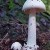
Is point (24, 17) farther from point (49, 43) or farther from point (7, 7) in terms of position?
point (49, 43)

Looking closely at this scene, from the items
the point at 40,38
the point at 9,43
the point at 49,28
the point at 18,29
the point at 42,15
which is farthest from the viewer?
the point at 42,15

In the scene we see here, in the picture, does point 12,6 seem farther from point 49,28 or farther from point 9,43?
point 9,43

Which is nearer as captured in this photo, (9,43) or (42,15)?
(9,43)

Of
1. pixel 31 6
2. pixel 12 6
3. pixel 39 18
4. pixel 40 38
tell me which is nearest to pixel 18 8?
pixel 12 6

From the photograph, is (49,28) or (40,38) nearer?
(40,38)

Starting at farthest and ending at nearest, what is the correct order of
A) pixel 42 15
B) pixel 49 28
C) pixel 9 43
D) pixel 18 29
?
pixel 42 15, pixel 49 28, pixel 18 29, pixel 9 43

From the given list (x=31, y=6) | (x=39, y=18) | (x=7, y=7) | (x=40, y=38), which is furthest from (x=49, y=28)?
(x=31, y=6)

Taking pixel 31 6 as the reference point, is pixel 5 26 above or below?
below

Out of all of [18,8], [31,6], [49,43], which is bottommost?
[49,43]

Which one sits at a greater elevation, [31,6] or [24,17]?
[31,6]
